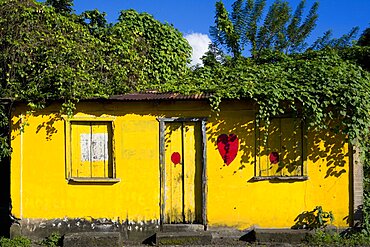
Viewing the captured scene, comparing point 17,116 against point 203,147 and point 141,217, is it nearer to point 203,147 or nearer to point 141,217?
point 141,217

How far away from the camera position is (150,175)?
838cm

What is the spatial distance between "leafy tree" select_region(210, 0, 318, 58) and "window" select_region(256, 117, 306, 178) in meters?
13.7

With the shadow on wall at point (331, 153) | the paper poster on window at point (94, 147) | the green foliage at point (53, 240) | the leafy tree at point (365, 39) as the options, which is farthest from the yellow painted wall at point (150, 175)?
the leafy tree at point (365, 39)

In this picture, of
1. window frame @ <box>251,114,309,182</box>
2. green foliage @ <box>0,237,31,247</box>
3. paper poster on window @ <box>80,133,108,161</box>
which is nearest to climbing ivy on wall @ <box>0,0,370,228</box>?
window frame @ <box>251,114,309,182</box>

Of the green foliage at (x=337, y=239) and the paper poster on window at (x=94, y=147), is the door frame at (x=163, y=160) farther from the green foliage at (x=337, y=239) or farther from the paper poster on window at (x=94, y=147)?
the green foliage at (x=337, y=239)

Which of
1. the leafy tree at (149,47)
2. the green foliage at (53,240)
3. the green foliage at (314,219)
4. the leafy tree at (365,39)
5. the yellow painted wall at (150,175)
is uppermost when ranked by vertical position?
the leafy tree at (365,39)

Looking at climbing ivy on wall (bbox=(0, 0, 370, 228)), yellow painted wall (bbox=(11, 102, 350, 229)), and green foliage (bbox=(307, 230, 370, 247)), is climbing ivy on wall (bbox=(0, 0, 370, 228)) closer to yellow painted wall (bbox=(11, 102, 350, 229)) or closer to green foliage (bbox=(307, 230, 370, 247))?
yellow painted wall (bbox=(11, 102, 350, 229))

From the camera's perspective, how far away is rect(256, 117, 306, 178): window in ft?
27.3

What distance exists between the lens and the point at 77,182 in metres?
8.34

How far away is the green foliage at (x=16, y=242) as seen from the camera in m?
7.86

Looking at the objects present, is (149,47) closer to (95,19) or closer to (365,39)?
(95,19)

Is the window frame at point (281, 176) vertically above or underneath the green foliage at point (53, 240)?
above

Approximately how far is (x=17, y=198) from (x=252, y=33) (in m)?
19.5

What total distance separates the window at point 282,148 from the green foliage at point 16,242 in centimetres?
473
